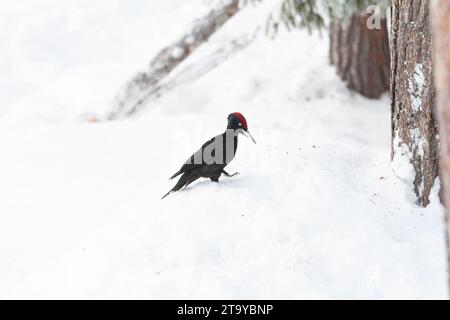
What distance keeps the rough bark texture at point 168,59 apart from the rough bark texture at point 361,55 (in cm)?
191

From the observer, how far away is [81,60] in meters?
12.8

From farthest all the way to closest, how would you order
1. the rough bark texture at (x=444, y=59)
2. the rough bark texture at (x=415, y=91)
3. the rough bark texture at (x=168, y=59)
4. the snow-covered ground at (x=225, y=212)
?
the rough bark texture at (x=168, y=59) < the rough bark texture at (x=415, y=91) < the snow-covered ground at (x=225, y=212) < the rough bark texture at (x=444, y=59)

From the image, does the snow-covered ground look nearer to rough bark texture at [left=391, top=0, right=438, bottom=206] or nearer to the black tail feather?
the black tail feather

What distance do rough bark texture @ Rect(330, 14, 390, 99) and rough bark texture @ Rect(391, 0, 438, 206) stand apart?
199 inches

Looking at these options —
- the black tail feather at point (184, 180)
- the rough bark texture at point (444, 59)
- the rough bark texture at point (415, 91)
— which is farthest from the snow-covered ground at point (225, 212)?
the rough bark texture at point (444, 59)

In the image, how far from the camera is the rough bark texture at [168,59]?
358 inches

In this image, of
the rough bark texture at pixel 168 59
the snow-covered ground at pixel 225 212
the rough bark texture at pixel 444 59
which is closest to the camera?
the rough bark texture at pixel 444 59

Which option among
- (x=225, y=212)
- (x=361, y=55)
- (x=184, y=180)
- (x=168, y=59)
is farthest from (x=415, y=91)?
(x=168, y=59)

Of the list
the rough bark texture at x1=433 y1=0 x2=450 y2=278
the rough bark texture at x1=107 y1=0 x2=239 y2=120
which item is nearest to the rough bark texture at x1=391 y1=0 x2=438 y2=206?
the rough bark texture at x1=433 y1=0 x2=450 y2=278

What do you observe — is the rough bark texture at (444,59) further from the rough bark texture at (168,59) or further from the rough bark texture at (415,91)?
the rough bark texture at (168,59)

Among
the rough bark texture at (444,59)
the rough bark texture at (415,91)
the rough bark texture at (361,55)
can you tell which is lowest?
the rough bark texture at (361,55)

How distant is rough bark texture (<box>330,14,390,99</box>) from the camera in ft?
30.0
